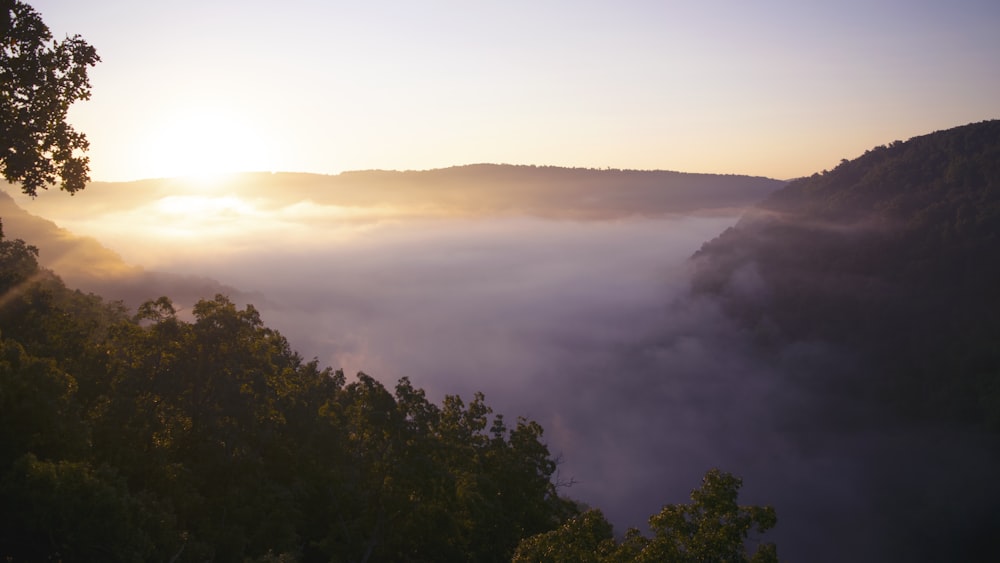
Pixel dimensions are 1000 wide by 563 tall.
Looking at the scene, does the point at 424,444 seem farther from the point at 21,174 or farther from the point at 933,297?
the point at 933,297

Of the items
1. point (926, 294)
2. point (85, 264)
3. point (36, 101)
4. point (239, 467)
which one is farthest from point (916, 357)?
point (85, 264)

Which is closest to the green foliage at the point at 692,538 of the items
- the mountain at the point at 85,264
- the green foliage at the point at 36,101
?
the green foliage at the point at 36,101

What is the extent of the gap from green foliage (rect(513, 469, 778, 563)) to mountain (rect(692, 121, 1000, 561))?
442ft

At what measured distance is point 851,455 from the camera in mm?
156125

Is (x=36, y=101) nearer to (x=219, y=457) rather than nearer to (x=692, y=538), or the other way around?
(x=219, y=457)

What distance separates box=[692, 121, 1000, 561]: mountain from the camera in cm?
13312

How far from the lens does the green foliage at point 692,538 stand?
1509cm

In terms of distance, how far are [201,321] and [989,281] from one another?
197m

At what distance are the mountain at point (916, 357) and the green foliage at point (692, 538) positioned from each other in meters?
135

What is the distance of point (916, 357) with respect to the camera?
16438cm

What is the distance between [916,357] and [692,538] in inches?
7112

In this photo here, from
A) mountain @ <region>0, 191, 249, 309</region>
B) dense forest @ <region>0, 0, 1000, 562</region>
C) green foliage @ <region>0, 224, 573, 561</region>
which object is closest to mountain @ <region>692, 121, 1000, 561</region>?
green foliage @ <region>0, 224, 573, 561</region>

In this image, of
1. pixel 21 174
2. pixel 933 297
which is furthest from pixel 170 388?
pixel 933 297

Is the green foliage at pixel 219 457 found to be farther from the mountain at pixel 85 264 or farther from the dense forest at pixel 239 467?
the mountain at pixel 85 264
